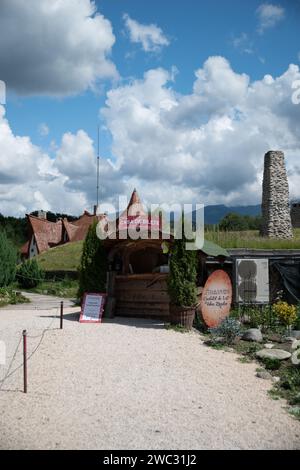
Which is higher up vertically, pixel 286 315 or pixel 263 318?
pixel 286 315

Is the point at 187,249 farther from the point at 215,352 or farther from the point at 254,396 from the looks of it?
the point at 254,396

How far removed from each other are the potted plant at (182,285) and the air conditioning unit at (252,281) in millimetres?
3418

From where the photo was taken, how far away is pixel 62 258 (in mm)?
33844

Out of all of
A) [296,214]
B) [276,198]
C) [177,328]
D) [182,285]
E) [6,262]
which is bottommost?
[177,328]

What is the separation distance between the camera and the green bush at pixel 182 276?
11922 mm

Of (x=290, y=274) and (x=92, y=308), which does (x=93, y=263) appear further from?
(x=290, y=274)

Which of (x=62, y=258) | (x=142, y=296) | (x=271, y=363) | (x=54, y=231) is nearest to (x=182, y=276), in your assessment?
(x=142, y=296)

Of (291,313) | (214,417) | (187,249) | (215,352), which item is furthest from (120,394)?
(291,313)

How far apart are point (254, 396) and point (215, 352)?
275 centimetres

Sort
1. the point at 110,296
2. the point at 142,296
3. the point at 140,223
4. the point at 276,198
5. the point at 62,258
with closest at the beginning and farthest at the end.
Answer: the point at 140,223, the point at 142,296, the point at 110,296, the point at 276,198, the point at 62,258

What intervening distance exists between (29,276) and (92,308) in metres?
12.9

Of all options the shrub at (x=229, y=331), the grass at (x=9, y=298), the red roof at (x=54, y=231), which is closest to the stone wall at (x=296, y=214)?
the red roof at (x=54, y=231)

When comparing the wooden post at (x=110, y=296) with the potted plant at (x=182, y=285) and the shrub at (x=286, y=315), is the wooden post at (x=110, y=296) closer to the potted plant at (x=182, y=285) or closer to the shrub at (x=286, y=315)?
the potted plant at (x=182, y=285)

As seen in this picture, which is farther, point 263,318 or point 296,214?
point 296,214
